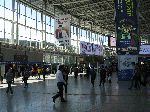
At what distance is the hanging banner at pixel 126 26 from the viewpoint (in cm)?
3021

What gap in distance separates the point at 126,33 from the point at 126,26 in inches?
28.4

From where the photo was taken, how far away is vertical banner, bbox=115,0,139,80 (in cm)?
3025

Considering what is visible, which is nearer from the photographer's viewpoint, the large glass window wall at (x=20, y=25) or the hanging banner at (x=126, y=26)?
the hanging banner at (x=126, y=26)

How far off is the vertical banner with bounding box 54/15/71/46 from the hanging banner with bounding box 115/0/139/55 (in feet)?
17.8

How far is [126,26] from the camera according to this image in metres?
31.1

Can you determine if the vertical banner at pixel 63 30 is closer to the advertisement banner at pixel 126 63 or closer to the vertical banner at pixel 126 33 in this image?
the vertical banner at pixel 126 33

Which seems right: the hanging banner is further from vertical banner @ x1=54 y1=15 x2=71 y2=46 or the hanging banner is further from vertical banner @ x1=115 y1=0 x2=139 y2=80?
vertical banner @ x1=54 y1=15 x2=71 y2=46

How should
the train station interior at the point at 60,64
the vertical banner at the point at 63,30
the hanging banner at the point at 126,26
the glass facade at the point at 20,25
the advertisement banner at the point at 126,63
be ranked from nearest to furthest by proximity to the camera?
the train station interior at the point at 60,64
the hanging banner at the point at 126,26
the advertisement banner at the point at 126,63
the vertical banner at the point at 63,30
the glass facade at the point at 20,25

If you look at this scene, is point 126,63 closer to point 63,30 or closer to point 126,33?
point 126,33

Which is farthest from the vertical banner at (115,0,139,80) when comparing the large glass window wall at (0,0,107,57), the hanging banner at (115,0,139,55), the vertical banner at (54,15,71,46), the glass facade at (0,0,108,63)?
the glass facade at (0,0,108,63)

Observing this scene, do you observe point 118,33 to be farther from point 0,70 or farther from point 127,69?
point 0,70

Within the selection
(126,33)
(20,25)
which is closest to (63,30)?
(126,33)

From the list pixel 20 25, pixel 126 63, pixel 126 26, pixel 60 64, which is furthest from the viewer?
pixel 20 25

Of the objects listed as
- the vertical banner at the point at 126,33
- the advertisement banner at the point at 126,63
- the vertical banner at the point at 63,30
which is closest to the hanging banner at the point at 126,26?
the vertical banner at the point at 126,33
